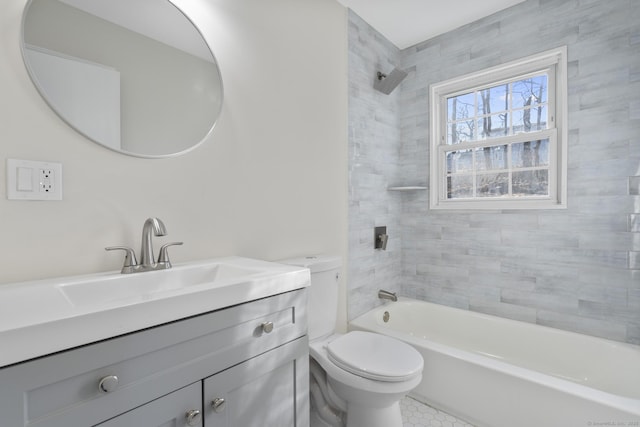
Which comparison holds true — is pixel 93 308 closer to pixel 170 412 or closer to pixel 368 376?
pixel 170 412

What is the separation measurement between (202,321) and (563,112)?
248 cm

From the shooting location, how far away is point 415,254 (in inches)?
106

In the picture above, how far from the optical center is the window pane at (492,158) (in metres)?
2.32

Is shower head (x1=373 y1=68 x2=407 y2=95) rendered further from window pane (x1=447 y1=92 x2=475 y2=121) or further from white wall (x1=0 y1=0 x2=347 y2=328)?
window pane (x1=447 y1=92 x2=475 y2=121)

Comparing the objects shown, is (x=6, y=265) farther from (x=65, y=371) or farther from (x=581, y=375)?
(x=581, y=375)

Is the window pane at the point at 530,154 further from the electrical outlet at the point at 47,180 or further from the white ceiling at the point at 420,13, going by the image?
the electrical outlet at the point at 47,180

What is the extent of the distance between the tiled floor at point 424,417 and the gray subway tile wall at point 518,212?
0.66 m

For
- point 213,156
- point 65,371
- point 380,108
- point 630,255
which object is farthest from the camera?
point 380,108

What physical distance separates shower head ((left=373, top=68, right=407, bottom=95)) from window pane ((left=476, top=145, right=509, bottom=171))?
86cm

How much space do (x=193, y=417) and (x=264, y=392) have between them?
0.24 m

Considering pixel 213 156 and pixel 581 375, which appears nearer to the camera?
pixel 213 156

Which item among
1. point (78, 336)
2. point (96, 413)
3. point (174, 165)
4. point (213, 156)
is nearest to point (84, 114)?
point (174, 165)

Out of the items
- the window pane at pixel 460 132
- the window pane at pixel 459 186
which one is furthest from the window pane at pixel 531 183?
the window pane at pixel 460 132

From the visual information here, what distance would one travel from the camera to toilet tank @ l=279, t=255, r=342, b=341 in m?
1.60
